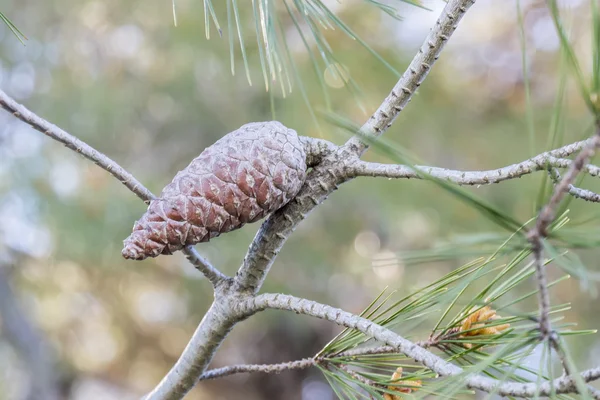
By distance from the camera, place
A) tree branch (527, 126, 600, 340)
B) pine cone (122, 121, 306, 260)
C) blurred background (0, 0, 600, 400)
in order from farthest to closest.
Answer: blurred background (0, 0, 600, 400) → pine cone (122, 121, 306, 260) → tree branch (527, 126, 600, 340)

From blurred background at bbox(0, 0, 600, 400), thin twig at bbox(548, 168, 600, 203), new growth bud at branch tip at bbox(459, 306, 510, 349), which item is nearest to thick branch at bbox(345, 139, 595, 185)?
thin twig at bbox(548, 168, 600, 203)

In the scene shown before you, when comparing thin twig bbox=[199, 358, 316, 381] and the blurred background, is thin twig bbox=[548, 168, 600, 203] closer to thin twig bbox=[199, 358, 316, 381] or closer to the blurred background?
thin twig bbox=[199, 358, 316, 381]

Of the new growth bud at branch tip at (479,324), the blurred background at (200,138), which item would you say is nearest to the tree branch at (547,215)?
the new growth bud at branch tip at (479,324)

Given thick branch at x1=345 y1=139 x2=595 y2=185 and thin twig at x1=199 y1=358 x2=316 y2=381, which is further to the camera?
thin twig at x1=199 y1=358 x2=316 y2=381

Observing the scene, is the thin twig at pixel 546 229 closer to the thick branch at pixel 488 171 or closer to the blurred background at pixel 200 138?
the thick branch at pixel 488 171

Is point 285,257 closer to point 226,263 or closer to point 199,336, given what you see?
point 226,263

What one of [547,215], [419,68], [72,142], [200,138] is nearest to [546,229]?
[547,215]
